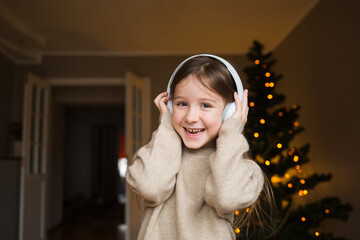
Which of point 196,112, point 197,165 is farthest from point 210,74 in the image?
point 197,165

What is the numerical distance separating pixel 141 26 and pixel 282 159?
2231 millimetres

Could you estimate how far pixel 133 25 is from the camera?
4.04 m

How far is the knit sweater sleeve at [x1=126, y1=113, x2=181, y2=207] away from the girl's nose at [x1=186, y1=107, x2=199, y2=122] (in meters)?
0.10

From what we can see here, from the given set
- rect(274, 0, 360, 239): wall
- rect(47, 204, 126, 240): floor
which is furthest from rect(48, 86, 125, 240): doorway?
rect(274, 0, 360, 239): wall

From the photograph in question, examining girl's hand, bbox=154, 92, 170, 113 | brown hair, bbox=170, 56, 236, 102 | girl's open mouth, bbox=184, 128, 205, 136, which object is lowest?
girl's open mouth, bbox=184, 128, 205, 136

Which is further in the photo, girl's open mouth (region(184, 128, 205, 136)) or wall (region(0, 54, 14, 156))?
wall (region(0, 54, 14, 156))

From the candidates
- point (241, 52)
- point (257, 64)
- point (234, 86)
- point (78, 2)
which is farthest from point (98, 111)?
point (234, 86)

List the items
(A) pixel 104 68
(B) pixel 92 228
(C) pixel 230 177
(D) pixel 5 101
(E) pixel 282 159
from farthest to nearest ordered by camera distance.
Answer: (B) pixel 92 228 → (A) pixel 104 68 → (D) pixel 5 101 → (E) pixel 282 159 → (C) pixel 230 177

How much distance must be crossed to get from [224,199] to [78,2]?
121 inches

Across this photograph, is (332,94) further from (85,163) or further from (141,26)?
(85,163)

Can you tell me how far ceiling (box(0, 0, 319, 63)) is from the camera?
11.6 ft

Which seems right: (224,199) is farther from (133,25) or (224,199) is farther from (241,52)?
(241,52)

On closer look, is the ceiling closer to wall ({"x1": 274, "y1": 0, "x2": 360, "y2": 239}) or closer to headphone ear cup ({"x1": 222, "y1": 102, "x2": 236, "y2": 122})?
wall ({"x1": 274, "y1": 0, "x2": 360, "y2": 239})

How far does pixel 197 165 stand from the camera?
40.2 inches
